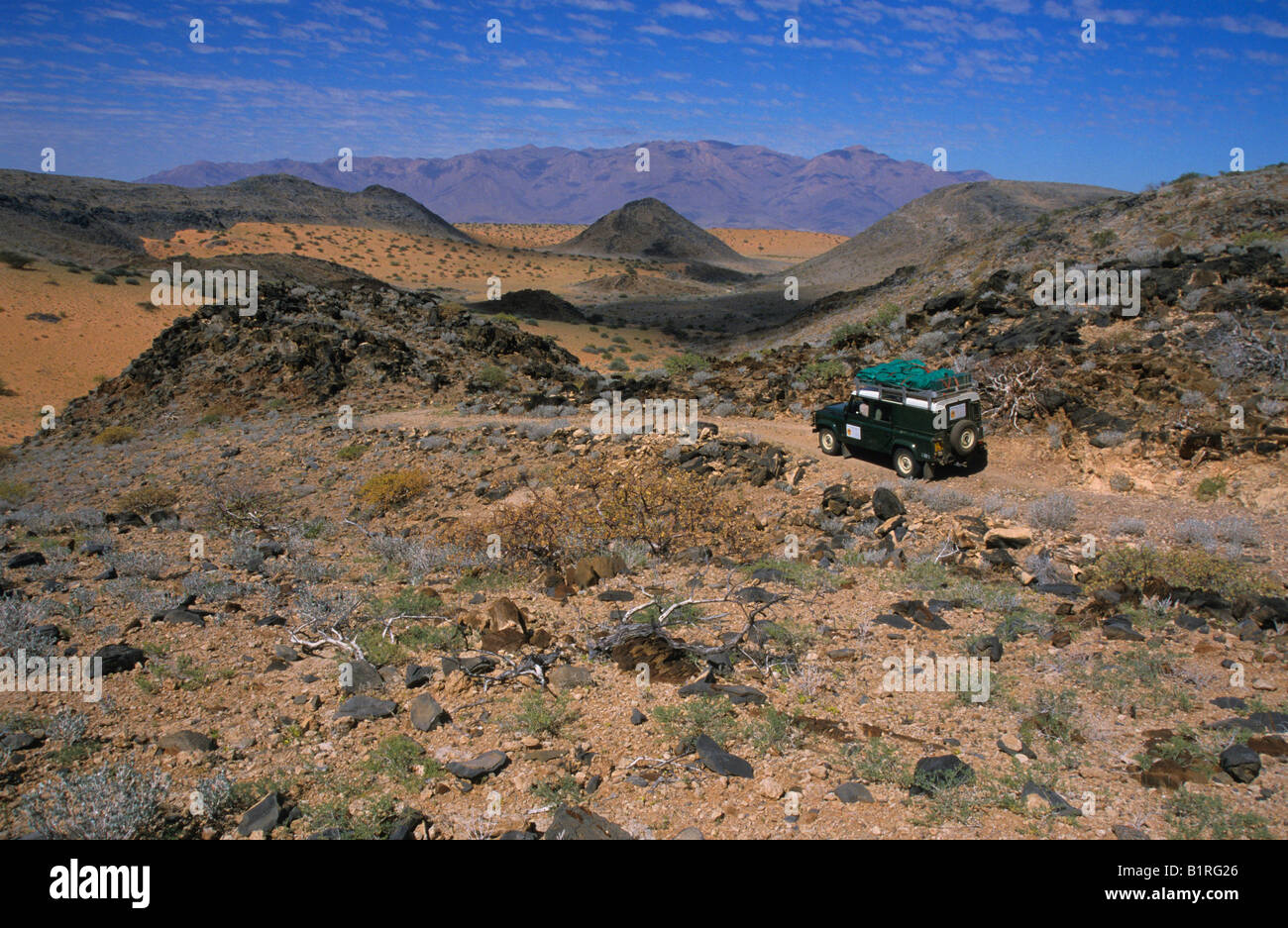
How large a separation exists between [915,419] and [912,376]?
0.80m

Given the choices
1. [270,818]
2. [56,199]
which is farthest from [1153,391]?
[56,199]

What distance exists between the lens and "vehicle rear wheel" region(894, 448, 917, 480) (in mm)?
11750

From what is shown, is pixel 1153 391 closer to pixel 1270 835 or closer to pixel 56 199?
pixel 1270 835

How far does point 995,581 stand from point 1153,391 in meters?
7.32

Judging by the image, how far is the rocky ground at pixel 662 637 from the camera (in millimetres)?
4500

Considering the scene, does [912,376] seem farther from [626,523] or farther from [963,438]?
[626,523]

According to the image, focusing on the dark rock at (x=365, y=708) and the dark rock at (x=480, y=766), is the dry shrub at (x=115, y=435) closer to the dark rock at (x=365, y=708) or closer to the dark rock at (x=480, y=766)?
the dark rock at (x=365, y=708)

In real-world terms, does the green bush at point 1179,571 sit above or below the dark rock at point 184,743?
above

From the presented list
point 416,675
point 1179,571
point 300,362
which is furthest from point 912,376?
point 300,362

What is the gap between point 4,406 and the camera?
23188 mm

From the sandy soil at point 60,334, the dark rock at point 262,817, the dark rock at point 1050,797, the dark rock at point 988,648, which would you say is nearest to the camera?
the dark rock at point 262,817

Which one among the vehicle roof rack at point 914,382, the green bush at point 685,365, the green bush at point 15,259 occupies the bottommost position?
the vehicle roof rack at point 914,382

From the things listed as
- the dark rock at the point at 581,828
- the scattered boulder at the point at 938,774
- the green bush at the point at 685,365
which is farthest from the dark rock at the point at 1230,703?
the green bush at the point at 685,365

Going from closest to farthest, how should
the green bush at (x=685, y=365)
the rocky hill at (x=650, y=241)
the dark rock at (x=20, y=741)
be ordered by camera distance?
1. the dark rock at (x=20, y=741)
2. the green bush at (x=685, y=365)
3. the rocky hill at (x=650, y=241)
